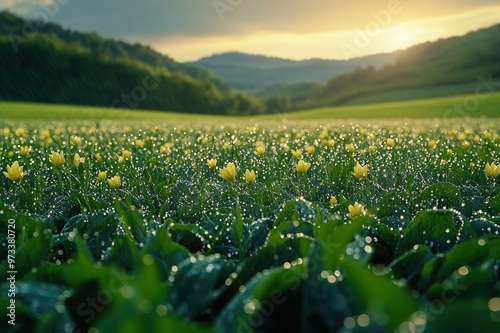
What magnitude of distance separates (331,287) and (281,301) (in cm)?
18

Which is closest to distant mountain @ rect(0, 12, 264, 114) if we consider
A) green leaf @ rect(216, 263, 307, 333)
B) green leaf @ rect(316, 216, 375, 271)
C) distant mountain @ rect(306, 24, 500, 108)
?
distant mountain @ rect(306, 24, 500, 108)

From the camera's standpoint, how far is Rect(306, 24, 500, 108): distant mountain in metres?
64.6

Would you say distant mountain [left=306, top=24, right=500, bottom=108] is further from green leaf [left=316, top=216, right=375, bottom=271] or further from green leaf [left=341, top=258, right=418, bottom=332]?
green leaf [left=341, top=258, right=418, bottom=332]

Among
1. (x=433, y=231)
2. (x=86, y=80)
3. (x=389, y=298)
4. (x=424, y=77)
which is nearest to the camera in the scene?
(x=389, y=298)

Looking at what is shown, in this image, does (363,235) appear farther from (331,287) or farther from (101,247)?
(101,247)

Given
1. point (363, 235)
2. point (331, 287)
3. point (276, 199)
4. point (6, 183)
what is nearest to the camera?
point (331, 287)

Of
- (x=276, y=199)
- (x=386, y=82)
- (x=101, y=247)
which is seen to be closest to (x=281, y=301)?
(x=101, y=247)

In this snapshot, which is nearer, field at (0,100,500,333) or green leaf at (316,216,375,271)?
field at (0,100,500,333)

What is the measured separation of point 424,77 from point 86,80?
144 ft

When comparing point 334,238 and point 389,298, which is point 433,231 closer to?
point 334,238

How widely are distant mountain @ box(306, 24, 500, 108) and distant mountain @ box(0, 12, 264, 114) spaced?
1593cm

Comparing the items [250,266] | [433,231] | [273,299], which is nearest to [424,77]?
[433,231]

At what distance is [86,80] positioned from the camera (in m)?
63.2

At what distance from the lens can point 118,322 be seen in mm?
1148
